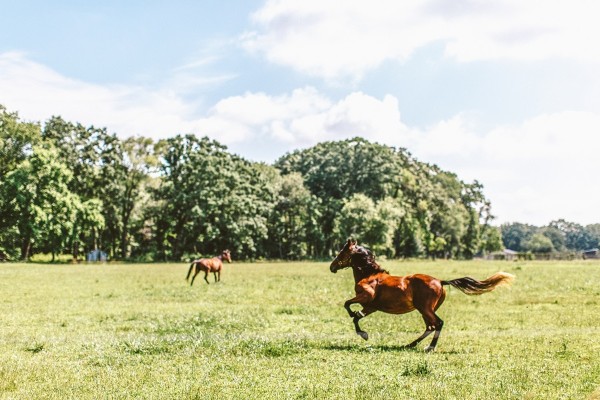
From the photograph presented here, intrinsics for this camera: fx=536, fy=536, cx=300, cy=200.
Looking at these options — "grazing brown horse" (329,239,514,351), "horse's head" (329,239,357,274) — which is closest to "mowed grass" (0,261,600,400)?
"grazing brown horse" (329,239,514,351)

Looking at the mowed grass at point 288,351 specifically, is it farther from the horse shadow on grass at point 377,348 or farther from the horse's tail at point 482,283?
the horse's tail at point 482,283

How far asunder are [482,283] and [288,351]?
494 centimetres

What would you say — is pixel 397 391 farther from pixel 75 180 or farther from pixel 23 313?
pixel 75 180

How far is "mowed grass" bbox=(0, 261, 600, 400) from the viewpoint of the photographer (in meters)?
9.07

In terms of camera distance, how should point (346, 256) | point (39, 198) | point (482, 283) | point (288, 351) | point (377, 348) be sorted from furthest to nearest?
point (39, 198) < point (346, 256) < point (482, 283) < point (377, 348) < point (288, 351)

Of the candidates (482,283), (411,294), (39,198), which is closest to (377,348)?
(411,294)

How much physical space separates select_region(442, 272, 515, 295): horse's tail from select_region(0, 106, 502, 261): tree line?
6426cm

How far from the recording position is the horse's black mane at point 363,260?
43.8 feet

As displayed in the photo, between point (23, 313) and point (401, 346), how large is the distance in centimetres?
1426

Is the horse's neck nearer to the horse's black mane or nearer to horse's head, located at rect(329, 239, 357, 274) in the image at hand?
the horse's black mane

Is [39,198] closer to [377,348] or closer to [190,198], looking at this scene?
[190,198]

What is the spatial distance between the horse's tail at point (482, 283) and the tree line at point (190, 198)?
211 ft

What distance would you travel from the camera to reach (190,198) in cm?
7744

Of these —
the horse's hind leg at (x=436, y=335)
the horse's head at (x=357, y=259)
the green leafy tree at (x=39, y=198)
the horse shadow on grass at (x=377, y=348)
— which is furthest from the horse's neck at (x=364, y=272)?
the green leafy tree at (x=39, y=198)
